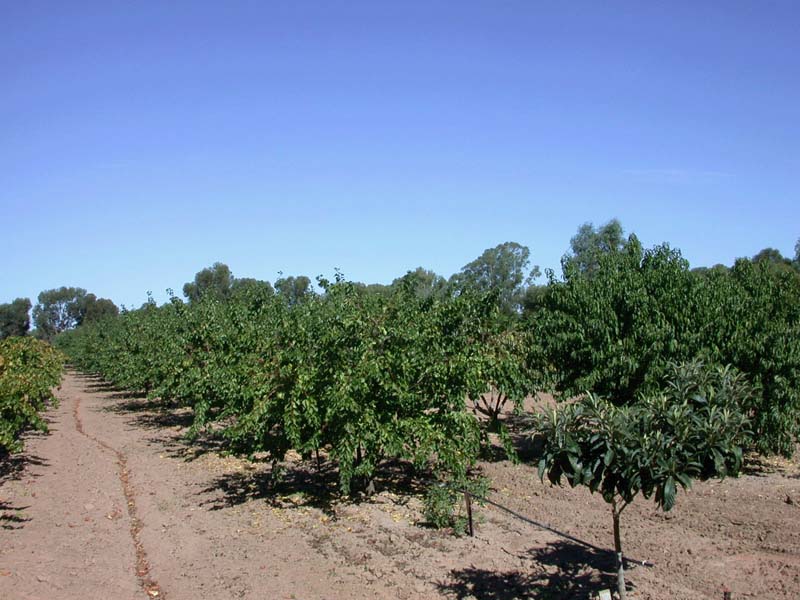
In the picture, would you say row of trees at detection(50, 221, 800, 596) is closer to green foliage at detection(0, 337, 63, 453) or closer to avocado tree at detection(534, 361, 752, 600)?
avocado tree at detection(534, 361, 752, 600)

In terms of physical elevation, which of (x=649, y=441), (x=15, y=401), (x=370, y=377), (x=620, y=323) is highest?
(x=620, y=323)

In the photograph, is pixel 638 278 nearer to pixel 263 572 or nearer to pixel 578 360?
pixel 578 360

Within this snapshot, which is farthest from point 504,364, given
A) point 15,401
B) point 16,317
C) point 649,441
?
point 16,317

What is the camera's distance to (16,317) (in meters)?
104

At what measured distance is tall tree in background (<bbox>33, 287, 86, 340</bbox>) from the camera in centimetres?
11638

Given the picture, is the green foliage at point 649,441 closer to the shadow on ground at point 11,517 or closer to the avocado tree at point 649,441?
the avocado tree at point 649,441

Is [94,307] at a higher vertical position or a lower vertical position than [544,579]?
higher

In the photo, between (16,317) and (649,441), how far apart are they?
115992 millimetres

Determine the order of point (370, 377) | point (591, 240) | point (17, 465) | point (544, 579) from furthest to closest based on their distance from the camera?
1. point (591, 240)
2. point (17, 465)
3. point (370, 377)
4. point (544, 579)

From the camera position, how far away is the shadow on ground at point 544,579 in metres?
7.67

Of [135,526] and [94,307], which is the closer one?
[135,526]

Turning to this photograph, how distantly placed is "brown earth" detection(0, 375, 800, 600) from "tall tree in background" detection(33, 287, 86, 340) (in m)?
113

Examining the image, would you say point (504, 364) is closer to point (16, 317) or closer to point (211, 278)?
point (211, 278)

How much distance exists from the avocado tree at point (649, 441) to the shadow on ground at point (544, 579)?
7.31 ft
